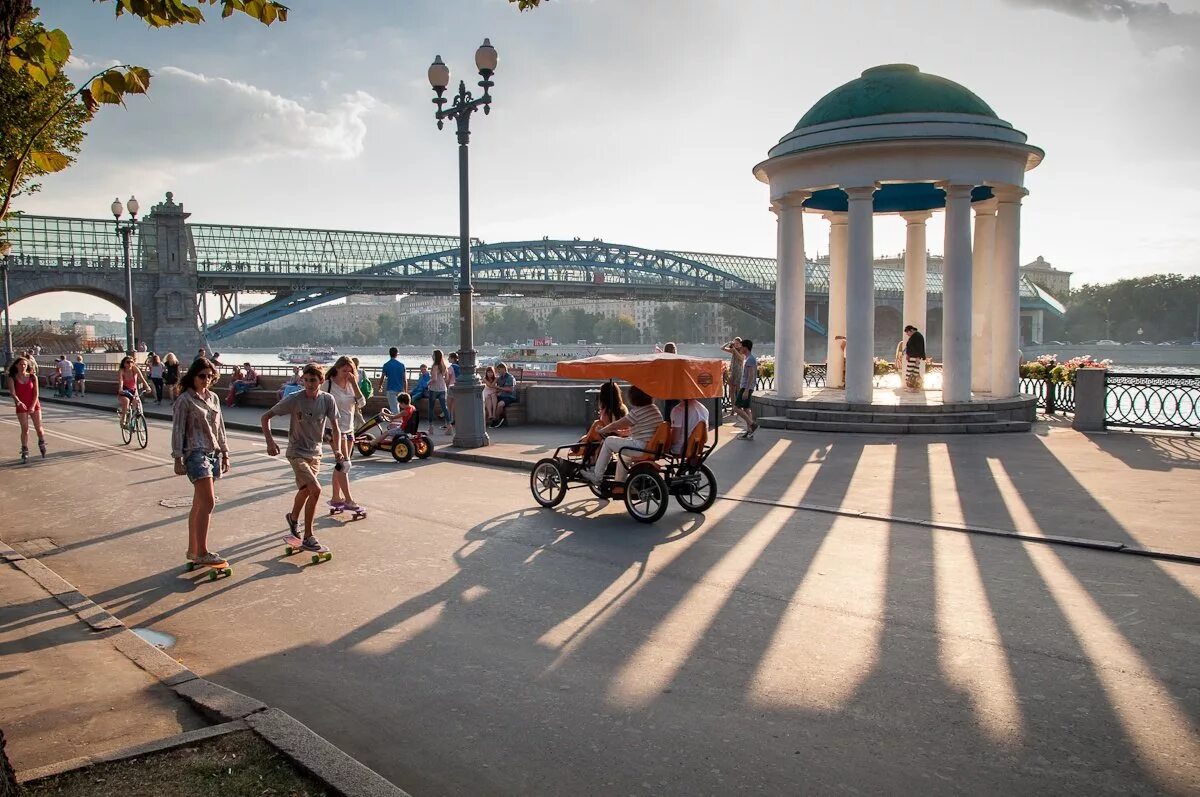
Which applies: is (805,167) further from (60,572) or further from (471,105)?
(60,572)

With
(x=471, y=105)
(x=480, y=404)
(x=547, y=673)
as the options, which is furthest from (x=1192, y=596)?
(x=471, y=105)

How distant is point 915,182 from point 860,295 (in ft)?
8.15

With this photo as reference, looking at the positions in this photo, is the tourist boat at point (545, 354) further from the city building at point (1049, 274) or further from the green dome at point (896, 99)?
the city building at point (1049, 274)

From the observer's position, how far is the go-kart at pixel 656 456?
8812mm

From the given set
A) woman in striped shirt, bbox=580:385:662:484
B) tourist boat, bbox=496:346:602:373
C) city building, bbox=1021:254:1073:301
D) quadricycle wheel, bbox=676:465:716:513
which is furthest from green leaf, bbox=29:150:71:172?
city building, bbox=1021:254:1073:301

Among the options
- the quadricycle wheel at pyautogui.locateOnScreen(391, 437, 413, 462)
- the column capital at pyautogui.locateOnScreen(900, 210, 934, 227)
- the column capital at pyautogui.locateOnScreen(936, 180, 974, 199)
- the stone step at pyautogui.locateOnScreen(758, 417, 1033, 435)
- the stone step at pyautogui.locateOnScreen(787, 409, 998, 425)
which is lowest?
the quadricycle wheel at pyautogui.locateOnScreen(391, 437, 413, 462)

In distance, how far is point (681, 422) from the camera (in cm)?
893

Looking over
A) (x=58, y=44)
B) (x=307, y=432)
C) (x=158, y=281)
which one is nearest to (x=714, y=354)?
(x=158, y=281)

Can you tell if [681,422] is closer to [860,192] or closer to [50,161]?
[50,161]

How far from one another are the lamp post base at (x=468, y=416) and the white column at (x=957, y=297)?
8.93m

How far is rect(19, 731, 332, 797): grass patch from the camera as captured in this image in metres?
3.36

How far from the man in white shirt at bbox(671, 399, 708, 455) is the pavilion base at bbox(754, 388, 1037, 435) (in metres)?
7.56

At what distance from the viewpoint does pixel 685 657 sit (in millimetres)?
5082

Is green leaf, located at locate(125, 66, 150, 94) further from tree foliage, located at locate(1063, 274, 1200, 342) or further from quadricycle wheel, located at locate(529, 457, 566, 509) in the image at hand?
tree foliage, located at locate(1063, 274, 1200, 342)
